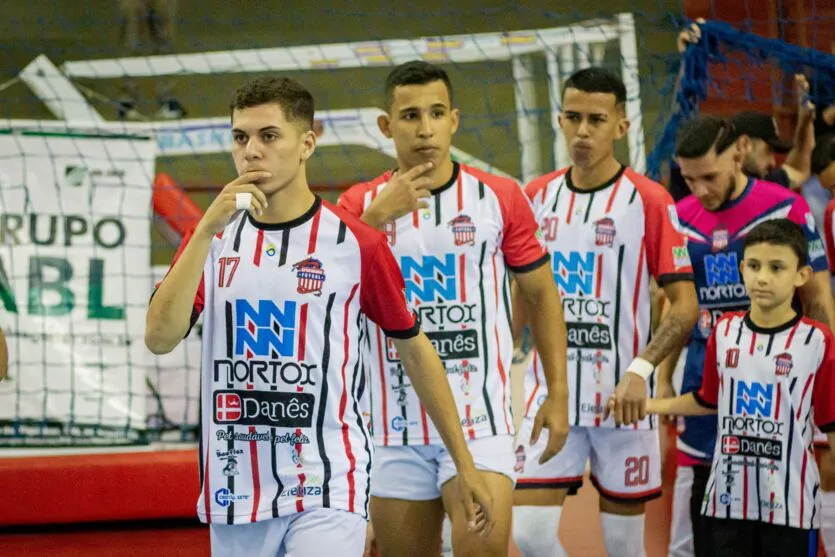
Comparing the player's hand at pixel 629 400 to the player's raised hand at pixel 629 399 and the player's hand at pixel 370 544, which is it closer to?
the player's raised hand at pixel 629 399

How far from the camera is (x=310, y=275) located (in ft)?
9.40

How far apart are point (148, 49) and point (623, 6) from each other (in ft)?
15.9

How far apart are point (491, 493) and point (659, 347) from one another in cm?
102

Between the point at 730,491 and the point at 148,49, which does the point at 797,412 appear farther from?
the point at 148,49

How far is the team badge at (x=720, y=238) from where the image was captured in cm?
453

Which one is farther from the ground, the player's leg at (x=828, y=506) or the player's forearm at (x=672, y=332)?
the player's forearm at (x=672, y=332)

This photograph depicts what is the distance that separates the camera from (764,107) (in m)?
8.20

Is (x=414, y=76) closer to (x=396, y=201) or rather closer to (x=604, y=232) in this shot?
(x=396, y=201)

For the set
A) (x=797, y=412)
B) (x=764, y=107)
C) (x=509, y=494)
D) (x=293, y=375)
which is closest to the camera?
(x=293, y=375)

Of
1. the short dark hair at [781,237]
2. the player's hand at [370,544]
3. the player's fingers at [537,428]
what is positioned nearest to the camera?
the player's fingers at [537,428]

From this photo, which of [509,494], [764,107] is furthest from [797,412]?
[764,107]

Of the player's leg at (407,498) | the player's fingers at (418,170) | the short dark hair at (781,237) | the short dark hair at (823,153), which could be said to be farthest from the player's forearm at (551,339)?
the short dark hair at (823,153)

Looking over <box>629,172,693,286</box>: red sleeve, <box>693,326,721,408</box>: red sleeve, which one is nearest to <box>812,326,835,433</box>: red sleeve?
<box>693,326,721,408</box>: red sleeve

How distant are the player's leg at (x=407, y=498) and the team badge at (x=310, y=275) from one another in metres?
0.99
